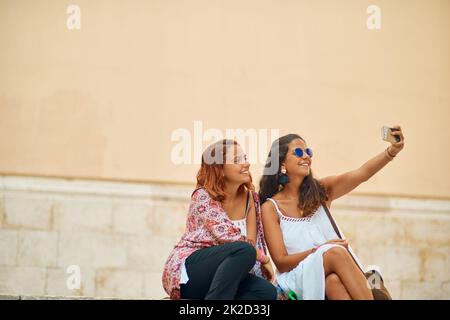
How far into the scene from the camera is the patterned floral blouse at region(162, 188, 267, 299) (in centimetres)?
420

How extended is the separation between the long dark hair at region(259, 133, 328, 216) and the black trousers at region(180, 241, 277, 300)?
62cm

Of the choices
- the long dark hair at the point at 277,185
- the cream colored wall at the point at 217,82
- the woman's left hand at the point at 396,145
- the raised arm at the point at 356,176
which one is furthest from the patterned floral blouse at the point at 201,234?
the cream colored wall at the point at 217,82

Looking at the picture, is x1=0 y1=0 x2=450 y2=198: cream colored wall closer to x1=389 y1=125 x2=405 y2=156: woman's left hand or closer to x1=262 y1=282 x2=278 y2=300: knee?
x1=389 y1=125 x2=405 y2=156: woman's left hand

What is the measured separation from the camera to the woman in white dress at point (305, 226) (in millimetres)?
4098

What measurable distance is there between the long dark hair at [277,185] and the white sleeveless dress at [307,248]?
0.06 metres

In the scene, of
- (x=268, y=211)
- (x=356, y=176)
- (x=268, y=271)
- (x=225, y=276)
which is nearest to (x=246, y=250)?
(x=225, y=276)

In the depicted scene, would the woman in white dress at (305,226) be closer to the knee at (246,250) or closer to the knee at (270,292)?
the knee at (270,292)

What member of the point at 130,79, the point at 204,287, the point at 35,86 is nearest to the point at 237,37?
the point at 130,79

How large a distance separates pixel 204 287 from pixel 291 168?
0.92 m

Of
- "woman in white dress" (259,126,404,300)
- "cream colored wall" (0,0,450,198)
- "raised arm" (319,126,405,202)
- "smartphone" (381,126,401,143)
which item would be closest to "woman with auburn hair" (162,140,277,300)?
"woman in white dress" (259,126,404,300)

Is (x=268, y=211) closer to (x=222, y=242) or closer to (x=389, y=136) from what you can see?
(x=222, y=242)

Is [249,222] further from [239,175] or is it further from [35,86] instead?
[35,86]

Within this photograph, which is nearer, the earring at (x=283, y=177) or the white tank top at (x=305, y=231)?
the white tank top at (x=305, y=231)

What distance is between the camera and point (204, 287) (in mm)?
4105
